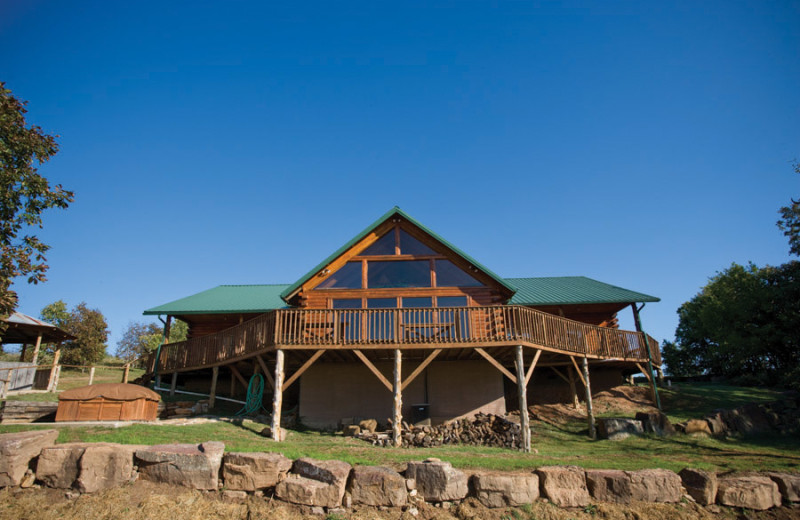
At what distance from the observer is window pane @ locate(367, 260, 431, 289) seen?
16.7 meters

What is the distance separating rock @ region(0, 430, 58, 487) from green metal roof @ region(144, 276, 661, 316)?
10934 mm

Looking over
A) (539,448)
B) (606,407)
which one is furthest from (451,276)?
(606,407)

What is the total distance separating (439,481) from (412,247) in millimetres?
9951

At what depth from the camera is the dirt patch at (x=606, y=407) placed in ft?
56.0

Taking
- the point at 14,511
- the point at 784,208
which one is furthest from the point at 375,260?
the point at 784,208

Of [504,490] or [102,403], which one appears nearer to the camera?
[504,490]

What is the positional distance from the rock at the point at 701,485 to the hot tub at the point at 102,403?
13613 millimetres

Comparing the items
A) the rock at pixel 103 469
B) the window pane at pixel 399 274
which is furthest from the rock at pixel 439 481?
the window pane at pixel 399 274

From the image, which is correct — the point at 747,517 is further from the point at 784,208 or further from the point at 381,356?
the point at 784,208

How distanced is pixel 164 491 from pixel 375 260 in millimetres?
10290

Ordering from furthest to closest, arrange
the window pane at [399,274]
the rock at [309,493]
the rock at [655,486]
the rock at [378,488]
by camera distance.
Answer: the window pane at [399,274] → the rock at [655,486] → the rock at [378,488] → the rock at [309,493]

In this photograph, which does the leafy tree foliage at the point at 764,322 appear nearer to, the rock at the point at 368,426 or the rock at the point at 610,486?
the rock at the point at 610,486

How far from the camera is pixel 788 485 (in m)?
8.80

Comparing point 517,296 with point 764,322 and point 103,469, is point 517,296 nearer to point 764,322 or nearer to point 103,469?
point 764,322
